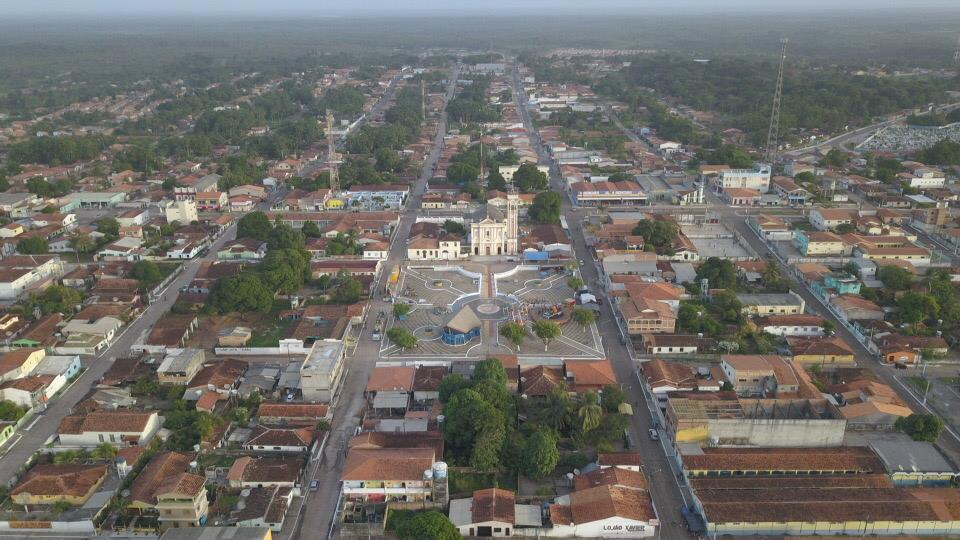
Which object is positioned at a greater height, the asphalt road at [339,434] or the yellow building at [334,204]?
the yellow building at [334,204]

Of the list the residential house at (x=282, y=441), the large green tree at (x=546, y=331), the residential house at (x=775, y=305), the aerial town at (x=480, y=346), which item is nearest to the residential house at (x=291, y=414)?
the aerial town at (x=480, y=346)

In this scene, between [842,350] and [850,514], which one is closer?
[850,514]

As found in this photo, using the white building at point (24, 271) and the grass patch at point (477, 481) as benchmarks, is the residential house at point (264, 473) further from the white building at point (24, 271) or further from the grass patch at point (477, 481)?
the white building at point (24, 271)

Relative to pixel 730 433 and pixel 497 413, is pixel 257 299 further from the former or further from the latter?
pixel 730 433

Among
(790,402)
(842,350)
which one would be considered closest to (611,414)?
(790,402)

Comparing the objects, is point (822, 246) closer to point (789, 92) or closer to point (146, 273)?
point (146, 273)

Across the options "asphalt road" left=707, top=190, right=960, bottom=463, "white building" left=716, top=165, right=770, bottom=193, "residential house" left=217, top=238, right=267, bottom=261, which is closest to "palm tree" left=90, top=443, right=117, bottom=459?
"residential house" left=217, top=238, right=267, bottom=261

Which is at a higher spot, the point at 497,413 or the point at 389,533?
the point at 497,413

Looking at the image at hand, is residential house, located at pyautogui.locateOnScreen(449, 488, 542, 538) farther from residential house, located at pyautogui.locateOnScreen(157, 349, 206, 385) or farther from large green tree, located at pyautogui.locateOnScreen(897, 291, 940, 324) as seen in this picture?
large green tree, located at pyautogui.locateOnScreen(897, 291, 940, 324)
